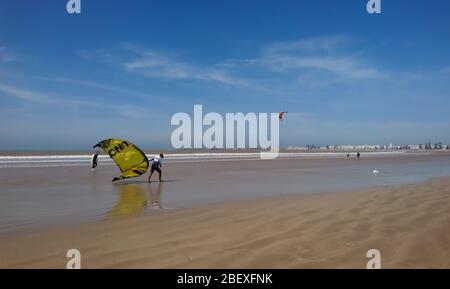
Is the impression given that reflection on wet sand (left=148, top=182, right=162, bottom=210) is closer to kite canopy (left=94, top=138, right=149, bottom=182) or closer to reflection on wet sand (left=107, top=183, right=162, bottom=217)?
reflection on wet sand (left=107, top=183, right=162, bottom=217)

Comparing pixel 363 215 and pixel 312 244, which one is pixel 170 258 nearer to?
pixel 312 244

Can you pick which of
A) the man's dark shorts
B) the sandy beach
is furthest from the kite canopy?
the sandy beach

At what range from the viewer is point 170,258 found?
4930mm

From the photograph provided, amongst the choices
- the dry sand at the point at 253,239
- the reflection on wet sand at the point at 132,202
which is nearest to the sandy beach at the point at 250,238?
the dry sand at the point at 253,239

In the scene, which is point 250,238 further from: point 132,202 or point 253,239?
point 132,202

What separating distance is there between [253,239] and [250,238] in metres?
0.08

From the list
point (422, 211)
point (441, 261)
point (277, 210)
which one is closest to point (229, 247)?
point (441, 261)

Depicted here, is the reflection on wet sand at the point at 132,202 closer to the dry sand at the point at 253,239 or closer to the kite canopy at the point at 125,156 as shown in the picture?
the dry sand at the point at 253,239

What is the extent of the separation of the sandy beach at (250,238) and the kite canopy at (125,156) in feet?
26.0

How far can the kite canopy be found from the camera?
16.4 meters

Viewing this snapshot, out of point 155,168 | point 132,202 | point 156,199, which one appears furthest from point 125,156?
point 132,202

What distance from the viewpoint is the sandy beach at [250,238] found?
4.81 m

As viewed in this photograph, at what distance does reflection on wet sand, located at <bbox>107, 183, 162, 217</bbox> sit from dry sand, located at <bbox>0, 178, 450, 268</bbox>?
2.54 ft
